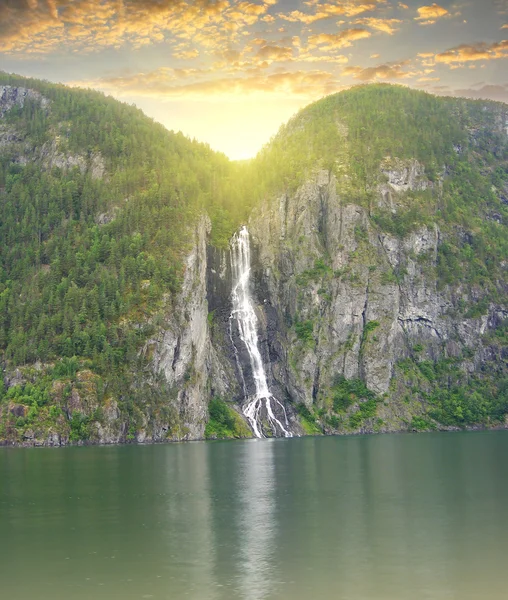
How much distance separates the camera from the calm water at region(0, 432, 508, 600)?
110 ft

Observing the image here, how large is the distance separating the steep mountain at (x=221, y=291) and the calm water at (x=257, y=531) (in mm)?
52789

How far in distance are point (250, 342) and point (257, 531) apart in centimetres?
11875

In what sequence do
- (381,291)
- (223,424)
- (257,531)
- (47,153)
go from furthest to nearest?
(47,153)
(381,291)
(223,424)
(257,531)

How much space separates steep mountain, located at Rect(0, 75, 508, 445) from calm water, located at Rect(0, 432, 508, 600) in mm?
52789

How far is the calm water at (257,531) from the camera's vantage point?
110 ft

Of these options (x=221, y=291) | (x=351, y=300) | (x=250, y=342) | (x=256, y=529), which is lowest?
(x=256, y=529)

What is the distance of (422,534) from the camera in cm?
4331

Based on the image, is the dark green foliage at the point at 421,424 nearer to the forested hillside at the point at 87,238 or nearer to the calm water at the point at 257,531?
the forested hillside at the point at 87,238

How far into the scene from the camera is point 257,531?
4534 cm

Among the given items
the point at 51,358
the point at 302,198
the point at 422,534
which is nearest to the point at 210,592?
the point at 422,534

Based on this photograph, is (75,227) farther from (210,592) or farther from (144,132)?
(210,592)

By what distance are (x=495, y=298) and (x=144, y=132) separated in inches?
3812

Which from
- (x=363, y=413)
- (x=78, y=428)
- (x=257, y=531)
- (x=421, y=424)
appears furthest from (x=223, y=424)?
(x=257, y=531)

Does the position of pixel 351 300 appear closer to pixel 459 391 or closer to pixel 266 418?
pixel 459 391
